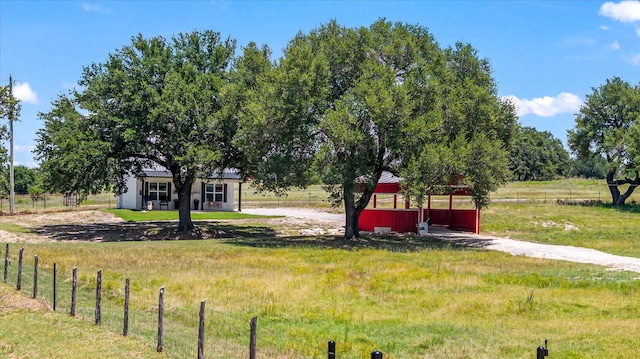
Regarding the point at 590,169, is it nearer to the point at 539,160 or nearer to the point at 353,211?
the point at 539,160

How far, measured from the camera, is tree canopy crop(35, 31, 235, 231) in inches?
1447

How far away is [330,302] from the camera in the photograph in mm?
17141

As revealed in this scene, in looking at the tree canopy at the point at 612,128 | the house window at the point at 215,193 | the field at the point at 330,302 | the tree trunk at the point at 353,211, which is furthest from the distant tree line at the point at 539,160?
the field at the point at 330,302

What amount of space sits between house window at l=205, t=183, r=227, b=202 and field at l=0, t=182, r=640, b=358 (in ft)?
98.5

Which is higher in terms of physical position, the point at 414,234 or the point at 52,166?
the point at 52,166

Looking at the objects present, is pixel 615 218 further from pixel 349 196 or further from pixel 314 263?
pixel 314 263

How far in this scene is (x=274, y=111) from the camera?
3244cm

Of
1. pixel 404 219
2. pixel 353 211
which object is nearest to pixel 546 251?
pixel 353 211

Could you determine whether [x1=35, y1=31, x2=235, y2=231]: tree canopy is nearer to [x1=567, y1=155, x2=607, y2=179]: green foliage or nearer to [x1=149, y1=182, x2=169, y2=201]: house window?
[x1=149, y1=182, x2=169, y2=201]: house window

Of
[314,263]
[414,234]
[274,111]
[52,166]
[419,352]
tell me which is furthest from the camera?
[414,234]

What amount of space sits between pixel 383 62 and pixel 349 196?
753 cm

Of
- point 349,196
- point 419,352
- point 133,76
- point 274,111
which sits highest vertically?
point 133,76

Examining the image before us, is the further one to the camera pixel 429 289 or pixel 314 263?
pixel 314 263

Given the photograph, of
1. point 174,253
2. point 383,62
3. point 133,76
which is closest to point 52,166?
point 133,76
